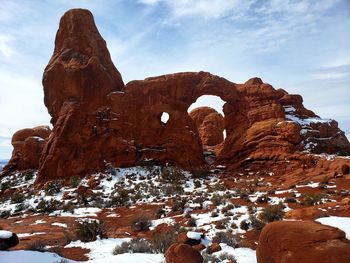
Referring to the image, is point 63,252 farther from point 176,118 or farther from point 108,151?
point 176,118

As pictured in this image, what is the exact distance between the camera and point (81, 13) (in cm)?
3047

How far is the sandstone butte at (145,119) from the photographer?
2722 centimetres

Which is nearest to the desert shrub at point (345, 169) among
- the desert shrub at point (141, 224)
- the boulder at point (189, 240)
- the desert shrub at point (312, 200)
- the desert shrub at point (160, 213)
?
the desert shrub at point (312, 200)

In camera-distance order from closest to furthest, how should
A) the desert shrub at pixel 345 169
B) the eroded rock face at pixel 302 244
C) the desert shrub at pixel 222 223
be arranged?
the eroded rock face at pixel 302 244 < the desert shrub at pixel 222 223 < the desert shrub at pixel 345 169

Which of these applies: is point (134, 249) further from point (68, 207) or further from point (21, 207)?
point (21, 207)

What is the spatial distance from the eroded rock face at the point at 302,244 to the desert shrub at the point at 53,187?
20.4 metres

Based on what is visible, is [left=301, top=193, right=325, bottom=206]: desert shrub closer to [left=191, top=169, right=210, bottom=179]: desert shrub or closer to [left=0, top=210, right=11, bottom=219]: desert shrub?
[left=191, top=169, right=210, bottom=179]: desert shrub

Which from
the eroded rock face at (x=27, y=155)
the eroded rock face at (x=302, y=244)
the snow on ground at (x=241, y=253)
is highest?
the eroded rock face at (x=27, y=155)

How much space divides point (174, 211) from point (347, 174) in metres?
11.0

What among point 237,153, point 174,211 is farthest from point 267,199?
point 237,153

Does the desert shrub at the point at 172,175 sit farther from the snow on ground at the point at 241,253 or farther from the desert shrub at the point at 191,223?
the snow on ground at the point at 241,253

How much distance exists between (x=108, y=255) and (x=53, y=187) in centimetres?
1701

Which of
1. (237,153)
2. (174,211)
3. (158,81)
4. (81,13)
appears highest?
(81,13)

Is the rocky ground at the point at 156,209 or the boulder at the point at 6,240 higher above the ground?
the boulder at the point at 6,240
